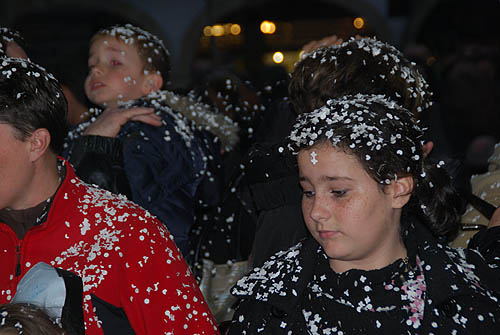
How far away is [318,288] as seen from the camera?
7.19 feet

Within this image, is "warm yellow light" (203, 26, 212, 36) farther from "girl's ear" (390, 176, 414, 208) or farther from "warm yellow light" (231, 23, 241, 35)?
"girl's ear" (390, 176, 414, 208)

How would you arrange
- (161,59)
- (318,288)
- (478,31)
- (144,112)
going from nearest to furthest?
(318,288), (144,112), (161,59), (478,31)

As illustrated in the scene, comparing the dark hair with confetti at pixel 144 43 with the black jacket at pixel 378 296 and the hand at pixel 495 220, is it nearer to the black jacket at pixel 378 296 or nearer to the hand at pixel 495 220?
the black jacket at pixel 378 296

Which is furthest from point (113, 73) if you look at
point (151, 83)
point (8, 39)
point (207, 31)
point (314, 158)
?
point (207, 31)

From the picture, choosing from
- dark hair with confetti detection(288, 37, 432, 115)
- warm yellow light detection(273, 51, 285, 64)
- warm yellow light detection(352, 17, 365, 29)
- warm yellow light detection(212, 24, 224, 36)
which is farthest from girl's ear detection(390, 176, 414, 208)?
warm yellow light detection(212, 24, 224, 36)

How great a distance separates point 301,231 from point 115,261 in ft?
2.35

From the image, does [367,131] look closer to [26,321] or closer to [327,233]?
[327,233]

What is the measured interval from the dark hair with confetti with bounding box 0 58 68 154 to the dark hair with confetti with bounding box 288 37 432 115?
0.87 m

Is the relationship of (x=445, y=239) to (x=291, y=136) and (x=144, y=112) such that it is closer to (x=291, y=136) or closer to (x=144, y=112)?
(x=291, y=136)

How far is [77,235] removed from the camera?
90.0 inches

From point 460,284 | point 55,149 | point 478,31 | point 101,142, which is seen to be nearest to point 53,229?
A: point 55,149

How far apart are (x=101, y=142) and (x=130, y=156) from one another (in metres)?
0.17

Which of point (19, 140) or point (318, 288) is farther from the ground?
point (19, 140)

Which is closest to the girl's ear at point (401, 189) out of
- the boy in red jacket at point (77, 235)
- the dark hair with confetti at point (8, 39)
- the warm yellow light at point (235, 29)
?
the boy in red jacket at point (77, 235)
